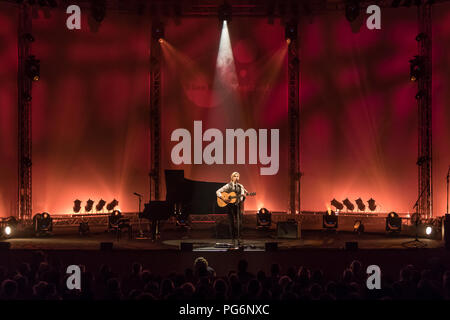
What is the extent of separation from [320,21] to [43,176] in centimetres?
857

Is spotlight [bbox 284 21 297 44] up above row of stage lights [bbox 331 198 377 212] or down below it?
above

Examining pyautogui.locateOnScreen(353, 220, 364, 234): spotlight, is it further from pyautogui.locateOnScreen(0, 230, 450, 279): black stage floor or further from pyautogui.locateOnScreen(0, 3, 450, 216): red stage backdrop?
pyautogui.locateOnScreen(0, 230, 450, 279): black stage floor

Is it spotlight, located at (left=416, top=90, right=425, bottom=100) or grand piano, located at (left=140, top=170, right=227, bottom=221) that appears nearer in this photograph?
A: grand piano, located at (left=140, top=170, right=227, bottom=221)

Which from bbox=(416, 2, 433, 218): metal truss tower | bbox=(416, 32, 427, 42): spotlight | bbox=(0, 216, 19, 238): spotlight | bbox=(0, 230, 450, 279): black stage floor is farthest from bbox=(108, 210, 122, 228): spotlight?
bbox=(416, 32, 427, 42): spotlight

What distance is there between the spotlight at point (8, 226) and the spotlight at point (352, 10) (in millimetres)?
9582

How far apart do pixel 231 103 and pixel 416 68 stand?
16.2 ft

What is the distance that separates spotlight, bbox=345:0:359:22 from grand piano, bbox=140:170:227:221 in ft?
18.0

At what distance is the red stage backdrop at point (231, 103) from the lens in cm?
1359

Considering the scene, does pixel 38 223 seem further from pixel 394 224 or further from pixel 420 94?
pixel 420 94

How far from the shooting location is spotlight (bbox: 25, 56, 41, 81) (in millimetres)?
12758

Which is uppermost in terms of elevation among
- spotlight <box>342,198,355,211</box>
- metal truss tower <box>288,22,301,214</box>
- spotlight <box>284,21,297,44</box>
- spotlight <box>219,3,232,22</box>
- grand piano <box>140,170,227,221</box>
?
spotlight <box>219,3,232,22</box>

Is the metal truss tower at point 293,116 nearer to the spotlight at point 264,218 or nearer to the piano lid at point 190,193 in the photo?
the spotlight at point 264,218

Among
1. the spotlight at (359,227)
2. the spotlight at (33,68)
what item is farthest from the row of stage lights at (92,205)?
the spotlight at (359,227)

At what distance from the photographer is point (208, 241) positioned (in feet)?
35.8
